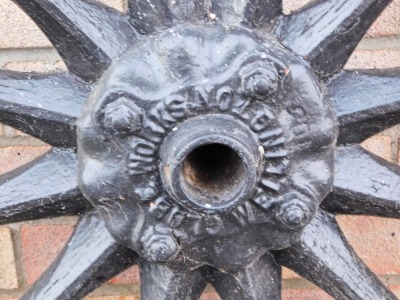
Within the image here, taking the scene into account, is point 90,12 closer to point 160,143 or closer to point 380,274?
point 160,143

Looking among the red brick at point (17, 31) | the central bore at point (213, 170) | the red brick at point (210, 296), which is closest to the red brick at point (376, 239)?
the red brick at point (210, 296)

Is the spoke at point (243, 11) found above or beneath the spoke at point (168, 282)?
above

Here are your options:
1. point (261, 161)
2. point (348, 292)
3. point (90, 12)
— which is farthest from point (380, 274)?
point (90, 12)

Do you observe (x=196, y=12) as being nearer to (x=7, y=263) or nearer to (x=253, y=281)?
(x=253, y=281)

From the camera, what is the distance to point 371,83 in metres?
0.47

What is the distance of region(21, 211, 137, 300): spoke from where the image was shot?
1.55 ft

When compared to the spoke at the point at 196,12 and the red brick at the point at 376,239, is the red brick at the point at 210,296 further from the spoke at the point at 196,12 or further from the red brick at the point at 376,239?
the spoke at the point at 196,12

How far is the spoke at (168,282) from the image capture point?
47 cm

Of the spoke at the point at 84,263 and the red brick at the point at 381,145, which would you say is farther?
the red brick at the point at 381,145

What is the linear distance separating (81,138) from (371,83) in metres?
0.23

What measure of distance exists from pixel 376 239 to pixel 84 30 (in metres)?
0.39

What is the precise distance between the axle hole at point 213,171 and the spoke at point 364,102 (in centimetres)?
10

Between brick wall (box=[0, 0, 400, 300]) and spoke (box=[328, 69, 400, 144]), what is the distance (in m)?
0.13

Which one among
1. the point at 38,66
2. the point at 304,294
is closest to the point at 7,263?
the point at 38,66
